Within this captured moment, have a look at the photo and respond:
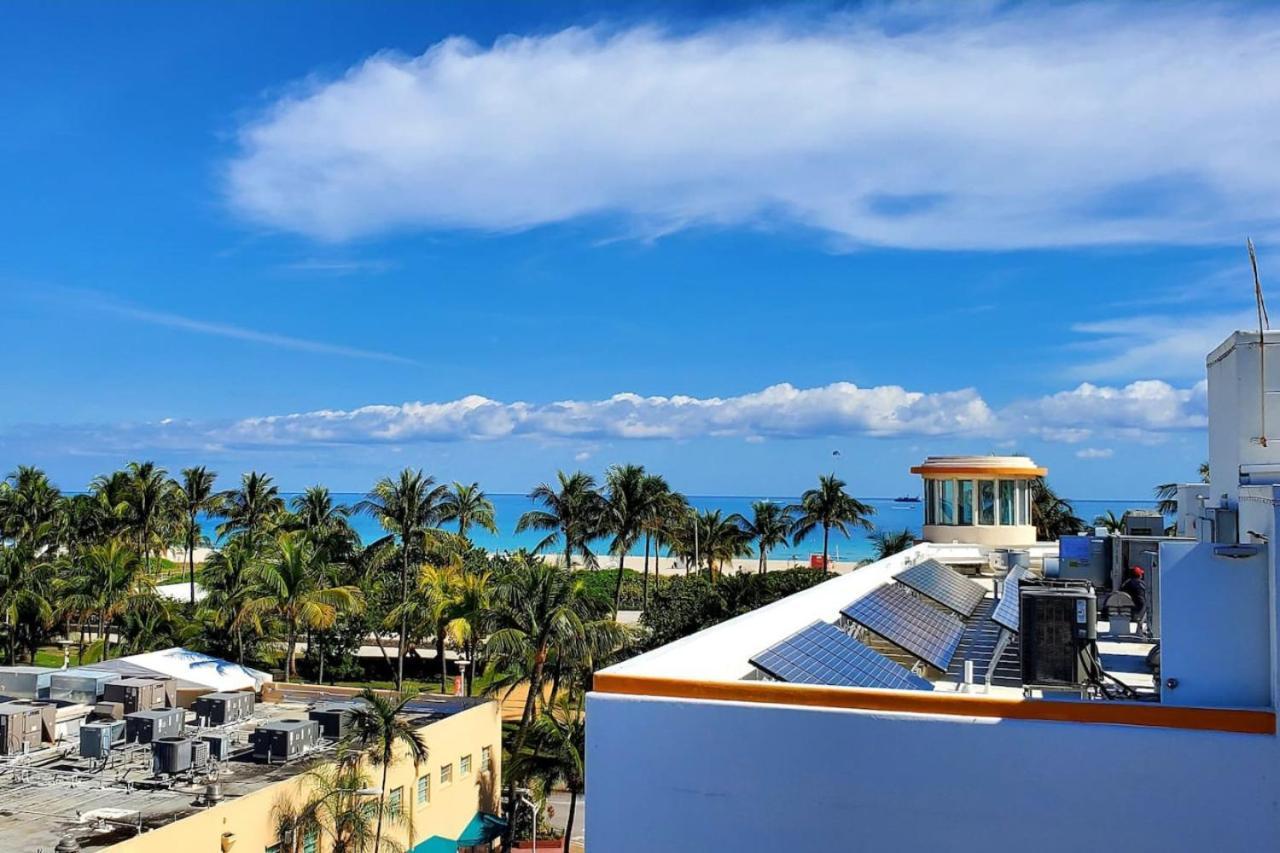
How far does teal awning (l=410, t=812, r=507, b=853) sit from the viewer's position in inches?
967

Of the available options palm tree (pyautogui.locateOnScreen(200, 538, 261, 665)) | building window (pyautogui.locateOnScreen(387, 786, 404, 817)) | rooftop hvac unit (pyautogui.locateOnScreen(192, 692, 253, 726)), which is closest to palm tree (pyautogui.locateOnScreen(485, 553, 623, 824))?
building window (pyautogui.locateOnScreen(387, 786, 404, 817))

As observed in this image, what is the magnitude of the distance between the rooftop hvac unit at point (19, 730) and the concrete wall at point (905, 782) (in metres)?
19.8

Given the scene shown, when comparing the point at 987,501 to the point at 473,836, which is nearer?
the point at 473,836

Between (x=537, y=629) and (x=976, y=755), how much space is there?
74.5ft

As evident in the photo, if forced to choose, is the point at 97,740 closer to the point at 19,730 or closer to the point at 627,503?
the point at 19,730

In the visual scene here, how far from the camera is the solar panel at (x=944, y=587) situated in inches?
658

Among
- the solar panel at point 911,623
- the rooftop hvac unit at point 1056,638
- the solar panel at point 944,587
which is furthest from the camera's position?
the solar panel at point 944,587

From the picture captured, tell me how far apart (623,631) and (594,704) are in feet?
75.3

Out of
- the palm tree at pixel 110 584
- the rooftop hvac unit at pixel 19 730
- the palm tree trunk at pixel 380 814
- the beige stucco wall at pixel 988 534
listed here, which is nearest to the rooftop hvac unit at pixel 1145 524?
the beige stucco wall at pixel 988 534

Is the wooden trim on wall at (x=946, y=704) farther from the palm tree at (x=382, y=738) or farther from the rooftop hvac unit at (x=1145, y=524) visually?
the palm tree at (x=382, y=738)

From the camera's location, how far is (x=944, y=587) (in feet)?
59.5

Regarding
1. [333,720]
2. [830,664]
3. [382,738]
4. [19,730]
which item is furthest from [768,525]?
[830,664]

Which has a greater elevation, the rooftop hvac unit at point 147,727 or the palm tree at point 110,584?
the palm tree at point 110,584

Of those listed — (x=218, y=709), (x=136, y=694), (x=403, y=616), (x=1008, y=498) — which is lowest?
(x=218, y=709)
